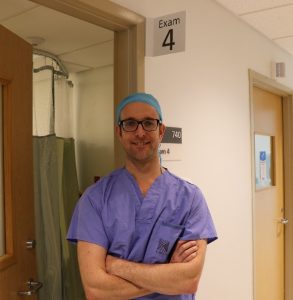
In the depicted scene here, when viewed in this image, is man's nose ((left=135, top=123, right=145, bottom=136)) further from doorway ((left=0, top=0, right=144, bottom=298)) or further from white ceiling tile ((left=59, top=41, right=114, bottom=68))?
white ceiling tile ((left=59, top=41, right=114, bottom=68))

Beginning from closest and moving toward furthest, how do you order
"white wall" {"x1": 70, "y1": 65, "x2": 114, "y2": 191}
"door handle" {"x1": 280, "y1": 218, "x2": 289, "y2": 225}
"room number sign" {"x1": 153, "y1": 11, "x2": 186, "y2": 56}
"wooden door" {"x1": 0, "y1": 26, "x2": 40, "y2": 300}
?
"wooden door" {"x1": 0, "y1": 26, "x2": 40, "y2": 300}
"room number sign" {"x1": 153, "y1": 11, "x2": 186, "y2": 56}
"white wall" {"x1": 70, "y1": 65, "x2": 114, "y2": 191}
"door handle" {"x1": 280, "y1": 218, "x2": 289, "y2": 225}

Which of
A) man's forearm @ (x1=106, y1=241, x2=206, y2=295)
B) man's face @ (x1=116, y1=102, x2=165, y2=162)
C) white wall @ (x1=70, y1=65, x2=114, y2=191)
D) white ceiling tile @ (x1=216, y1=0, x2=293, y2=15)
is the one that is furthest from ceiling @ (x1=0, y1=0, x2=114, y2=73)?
man's forearm @ (x1=106, y1=241, x2=206, y2=295)

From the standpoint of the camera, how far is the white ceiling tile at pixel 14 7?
70.0 inches

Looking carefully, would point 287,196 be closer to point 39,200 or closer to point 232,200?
point 232,200

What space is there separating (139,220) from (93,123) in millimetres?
1756

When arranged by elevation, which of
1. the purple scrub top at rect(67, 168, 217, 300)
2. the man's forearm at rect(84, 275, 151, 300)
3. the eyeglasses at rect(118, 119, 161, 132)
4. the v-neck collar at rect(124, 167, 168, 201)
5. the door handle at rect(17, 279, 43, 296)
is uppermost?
the eyeglasses at rect(118, 119, 161, 132)

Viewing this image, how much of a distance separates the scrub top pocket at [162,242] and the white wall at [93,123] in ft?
5.13

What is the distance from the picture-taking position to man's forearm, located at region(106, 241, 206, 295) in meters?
1.12

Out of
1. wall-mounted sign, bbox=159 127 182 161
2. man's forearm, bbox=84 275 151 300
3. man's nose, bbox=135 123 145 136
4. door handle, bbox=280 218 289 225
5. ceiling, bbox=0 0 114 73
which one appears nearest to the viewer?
man's forearm, bbox=84 275 151 300

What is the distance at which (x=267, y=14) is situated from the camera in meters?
2.32

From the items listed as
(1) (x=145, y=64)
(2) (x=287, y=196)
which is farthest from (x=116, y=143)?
(2) (x=287, y=196)

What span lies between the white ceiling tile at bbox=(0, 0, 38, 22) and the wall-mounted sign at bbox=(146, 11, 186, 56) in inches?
25.8

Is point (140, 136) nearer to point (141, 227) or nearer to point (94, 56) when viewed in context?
point (141, 227)

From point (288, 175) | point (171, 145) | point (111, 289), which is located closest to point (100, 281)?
point (111, 289)
